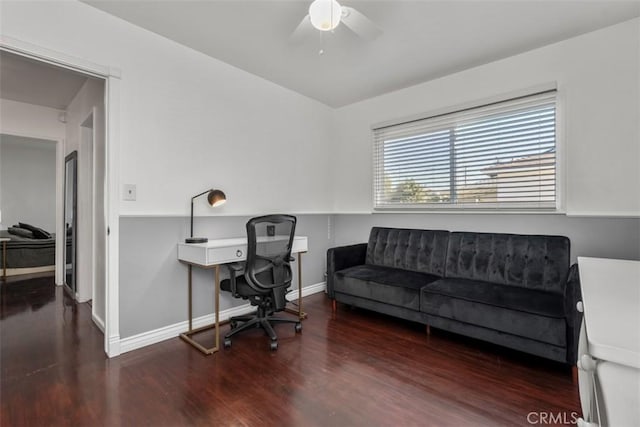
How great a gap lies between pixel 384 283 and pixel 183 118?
2.36m

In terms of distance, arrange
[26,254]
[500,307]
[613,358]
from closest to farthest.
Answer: [613,358] → [500,307] → [26,254]

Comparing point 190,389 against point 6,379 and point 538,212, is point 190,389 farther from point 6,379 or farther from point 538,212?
point 538,212

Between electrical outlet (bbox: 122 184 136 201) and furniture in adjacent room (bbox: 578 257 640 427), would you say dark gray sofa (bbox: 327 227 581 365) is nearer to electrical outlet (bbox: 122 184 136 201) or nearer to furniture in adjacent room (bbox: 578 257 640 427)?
furniture in adjacent room (bbox: 578 257 640 427)

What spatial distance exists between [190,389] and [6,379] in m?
1.22

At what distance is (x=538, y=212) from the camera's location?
2732mm

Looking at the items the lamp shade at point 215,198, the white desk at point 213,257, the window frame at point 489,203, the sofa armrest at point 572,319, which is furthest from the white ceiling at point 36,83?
the sofa armrest at point 572,319

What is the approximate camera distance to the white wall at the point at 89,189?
2.88m

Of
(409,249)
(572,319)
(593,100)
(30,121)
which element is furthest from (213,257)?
(30,121)

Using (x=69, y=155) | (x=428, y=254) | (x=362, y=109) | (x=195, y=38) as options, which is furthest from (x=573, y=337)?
(x=69, y=155)

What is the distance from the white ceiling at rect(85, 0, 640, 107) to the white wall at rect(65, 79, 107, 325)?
1126 mm

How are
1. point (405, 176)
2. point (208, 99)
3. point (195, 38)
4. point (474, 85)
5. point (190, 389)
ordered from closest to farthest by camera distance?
point (190, 389), point (195, 38), point (208, 99), point (474, 85), point (405, 176)

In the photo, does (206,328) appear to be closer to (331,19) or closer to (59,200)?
(331,19)

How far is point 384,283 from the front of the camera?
9.34 feet

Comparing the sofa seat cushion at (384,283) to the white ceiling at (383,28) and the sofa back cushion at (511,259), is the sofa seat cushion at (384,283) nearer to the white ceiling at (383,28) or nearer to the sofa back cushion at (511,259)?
Answer: the sofa back cushion at (511,259)
